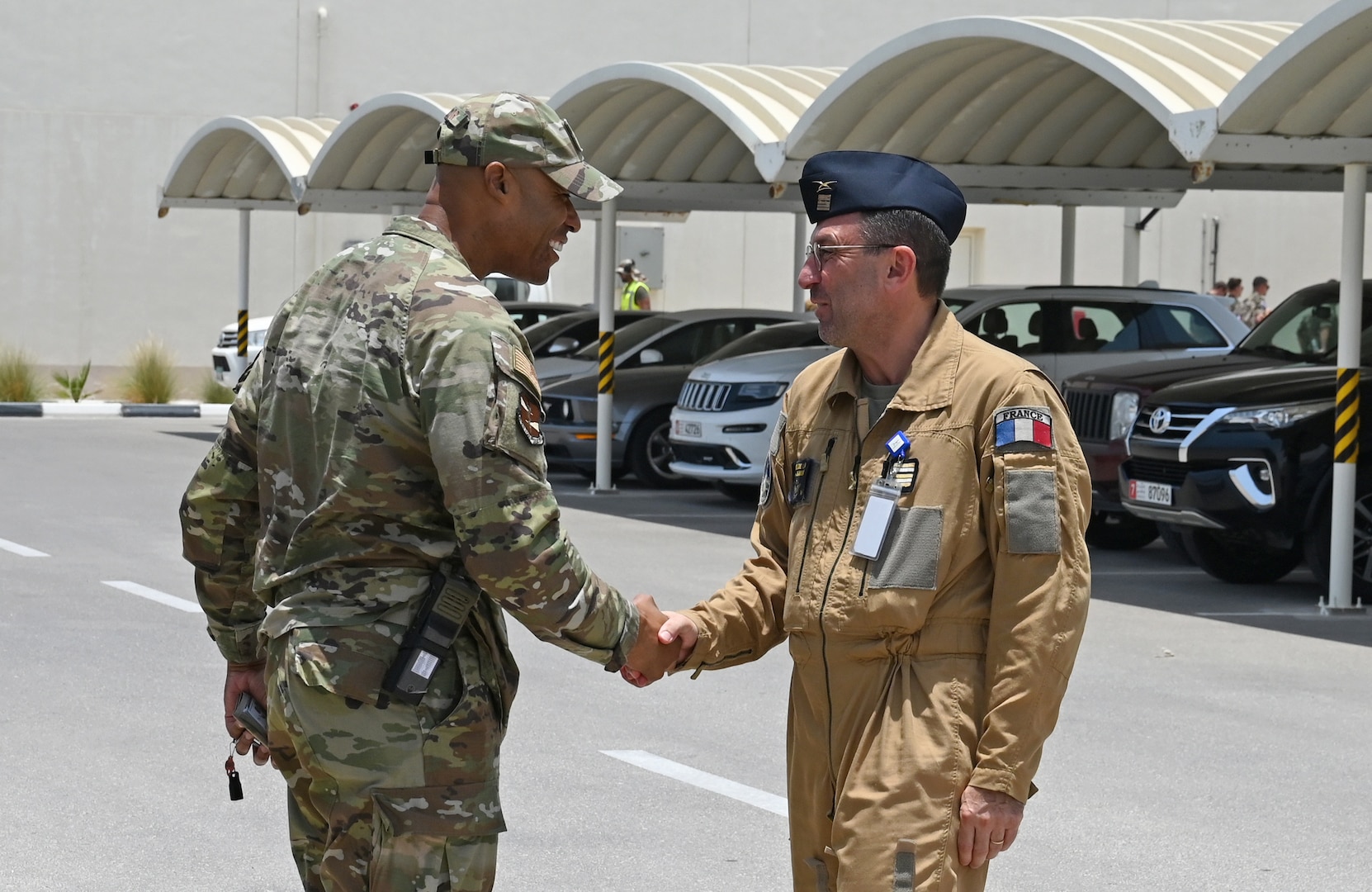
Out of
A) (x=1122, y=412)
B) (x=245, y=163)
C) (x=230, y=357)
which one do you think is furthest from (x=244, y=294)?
(x=1122, y=412)

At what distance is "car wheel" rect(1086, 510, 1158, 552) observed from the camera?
14812mm

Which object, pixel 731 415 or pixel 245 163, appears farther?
pixel 245 163

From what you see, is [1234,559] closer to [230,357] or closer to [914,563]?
[914,563]

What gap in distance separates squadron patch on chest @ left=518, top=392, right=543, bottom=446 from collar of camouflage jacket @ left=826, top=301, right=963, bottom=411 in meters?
0.62

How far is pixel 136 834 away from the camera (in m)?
6.18

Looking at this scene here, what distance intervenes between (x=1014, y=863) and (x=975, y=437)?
9.01 ft

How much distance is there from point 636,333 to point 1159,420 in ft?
30.0

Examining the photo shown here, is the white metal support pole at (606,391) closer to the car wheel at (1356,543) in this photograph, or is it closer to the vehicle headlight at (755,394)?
the vehicle headlight at (755,394)

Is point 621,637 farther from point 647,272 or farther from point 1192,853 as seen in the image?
point 647,272

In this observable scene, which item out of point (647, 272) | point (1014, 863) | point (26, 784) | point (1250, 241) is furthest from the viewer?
point (1250, 241)

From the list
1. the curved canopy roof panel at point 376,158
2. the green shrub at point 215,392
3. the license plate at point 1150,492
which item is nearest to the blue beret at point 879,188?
the license plate at point 1150,492

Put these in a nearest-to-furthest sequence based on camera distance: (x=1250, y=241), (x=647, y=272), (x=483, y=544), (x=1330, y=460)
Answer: (x=483, y=544) → (x=1330, y=460) → (x=647, y=272) → (x=1250, y=241)

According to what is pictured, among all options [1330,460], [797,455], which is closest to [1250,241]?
[1330,460]

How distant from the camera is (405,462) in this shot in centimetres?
353
